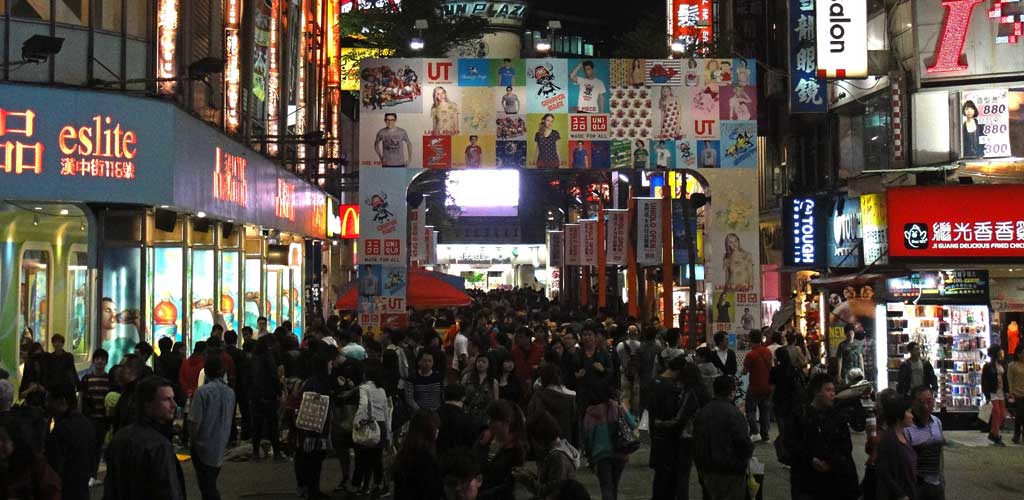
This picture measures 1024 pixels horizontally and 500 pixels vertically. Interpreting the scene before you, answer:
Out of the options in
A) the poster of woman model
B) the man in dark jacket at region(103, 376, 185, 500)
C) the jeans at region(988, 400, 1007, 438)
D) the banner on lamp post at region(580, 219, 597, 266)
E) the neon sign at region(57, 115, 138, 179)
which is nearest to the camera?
the man in dark jacket at region(103, 376, 185, 500)

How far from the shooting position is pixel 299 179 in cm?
3469

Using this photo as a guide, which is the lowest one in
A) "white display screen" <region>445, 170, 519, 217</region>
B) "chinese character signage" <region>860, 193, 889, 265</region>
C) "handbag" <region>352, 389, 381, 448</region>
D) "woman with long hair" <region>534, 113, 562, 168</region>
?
"handbag" <region>352, 389, 381, 448</region>

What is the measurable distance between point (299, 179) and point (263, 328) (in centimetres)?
1078

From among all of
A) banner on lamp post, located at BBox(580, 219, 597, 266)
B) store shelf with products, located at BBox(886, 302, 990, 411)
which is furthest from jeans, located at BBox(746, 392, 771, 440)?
banner on lamp post, located at BBox(580, 219, 597, 266)

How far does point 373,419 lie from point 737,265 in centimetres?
1344

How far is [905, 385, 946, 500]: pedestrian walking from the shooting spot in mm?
10016

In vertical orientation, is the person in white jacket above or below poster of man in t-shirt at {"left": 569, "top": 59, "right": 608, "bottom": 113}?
below

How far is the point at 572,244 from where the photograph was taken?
137 ft

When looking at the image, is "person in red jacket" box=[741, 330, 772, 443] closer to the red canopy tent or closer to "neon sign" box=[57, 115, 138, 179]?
the red canopy tent

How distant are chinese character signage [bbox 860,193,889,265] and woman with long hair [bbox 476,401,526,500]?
53.0 feet

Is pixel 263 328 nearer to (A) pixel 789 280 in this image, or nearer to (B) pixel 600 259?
(B) pixel 600 259

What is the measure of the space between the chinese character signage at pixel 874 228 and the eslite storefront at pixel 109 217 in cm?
1220

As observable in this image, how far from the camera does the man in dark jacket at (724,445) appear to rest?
10469 millimetres

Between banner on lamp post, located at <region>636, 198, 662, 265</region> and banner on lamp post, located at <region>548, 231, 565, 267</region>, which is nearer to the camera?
banner on lamp post, located at <region>636, 198, 662, 265</region>
